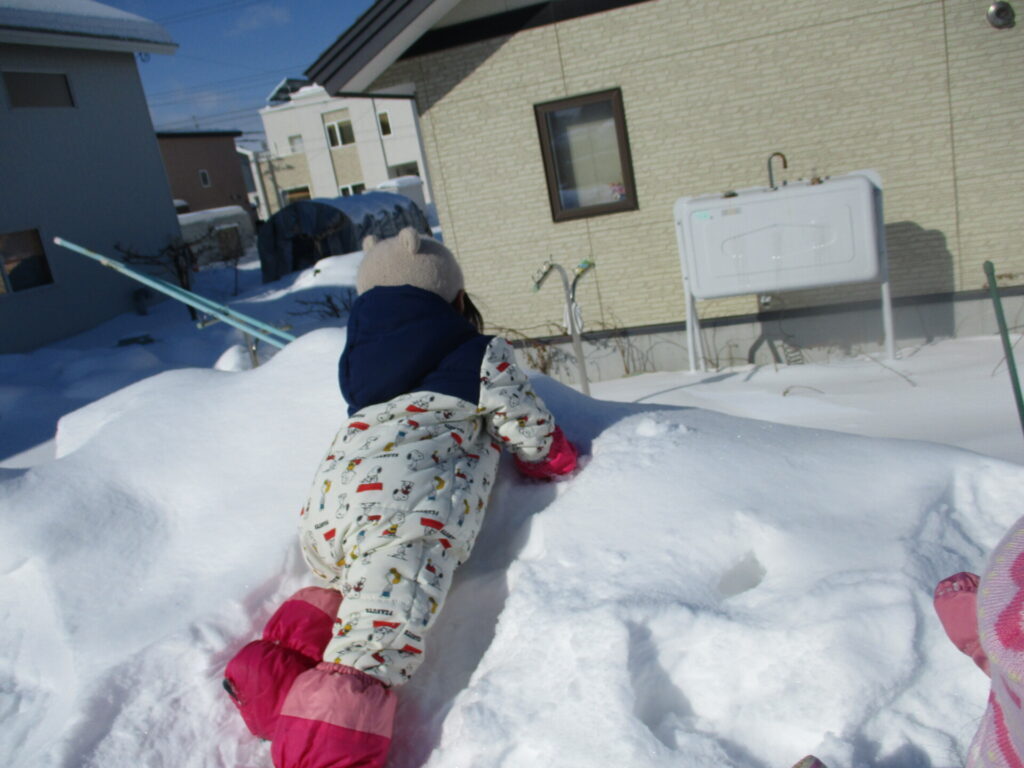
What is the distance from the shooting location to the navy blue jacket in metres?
2.29

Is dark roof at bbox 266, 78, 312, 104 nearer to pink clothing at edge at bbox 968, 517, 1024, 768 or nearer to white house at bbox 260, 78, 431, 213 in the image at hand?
white house at bbox 260, 78, 431, 213

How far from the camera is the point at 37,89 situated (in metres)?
12.7

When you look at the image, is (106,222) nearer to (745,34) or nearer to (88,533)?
(745,34)

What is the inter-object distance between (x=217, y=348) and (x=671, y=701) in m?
10.3

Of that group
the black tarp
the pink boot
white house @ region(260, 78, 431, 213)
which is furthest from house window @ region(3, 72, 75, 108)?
white house @ region(260, 78, 431, 213)

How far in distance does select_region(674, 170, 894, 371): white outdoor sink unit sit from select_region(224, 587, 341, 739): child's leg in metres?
4.73

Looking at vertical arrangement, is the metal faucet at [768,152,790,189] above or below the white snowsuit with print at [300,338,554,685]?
above

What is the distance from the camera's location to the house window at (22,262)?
38.7 feet

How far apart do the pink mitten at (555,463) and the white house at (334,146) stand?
3035 centimetres

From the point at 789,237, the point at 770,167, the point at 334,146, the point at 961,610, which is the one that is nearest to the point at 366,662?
the point at 961,610

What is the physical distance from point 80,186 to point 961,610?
14.9 metres

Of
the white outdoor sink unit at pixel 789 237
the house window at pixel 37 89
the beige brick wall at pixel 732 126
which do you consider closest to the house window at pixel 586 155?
the beige brick wall at pixel 732 126

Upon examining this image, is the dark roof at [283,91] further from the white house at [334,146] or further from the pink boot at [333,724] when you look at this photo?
the pink boot at [333,724]

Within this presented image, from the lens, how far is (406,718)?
1835mm
